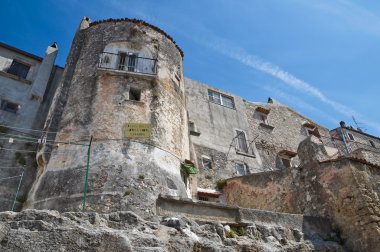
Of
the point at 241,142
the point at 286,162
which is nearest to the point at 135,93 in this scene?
the point at 241,142

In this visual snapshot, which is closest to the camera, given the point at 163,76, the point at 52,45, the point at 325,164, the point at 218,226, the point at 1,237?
the point at 1,237

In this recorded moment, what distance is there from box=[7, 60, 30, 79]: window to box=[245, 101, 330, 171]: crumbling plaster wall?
1457 centimetres

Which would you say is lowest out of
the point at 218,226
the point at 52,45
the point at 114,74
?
the point at 218,226

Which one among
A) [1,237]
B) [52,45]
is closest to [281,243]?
[1,237]

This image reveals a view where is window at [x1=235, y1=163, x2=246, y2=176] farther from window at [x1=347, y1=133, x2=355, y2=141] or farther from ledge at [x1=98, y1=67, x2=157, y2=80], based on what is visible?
window at [x1=347, y1=133, x2=355, y2=141]

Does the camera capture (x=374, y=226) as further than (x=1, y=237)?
Yes

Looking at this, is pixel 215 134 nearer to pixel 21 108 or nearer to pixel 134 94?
pixel 134 94

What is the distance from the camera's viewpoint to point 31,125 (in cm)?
1341

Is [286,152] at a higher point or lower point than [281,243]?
higher

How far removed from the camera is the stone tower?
10094 millimetres

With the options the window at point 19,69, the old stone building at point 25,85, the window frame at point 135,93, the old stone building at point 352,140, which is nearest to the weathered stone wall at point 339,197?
the window frame at point 135,93

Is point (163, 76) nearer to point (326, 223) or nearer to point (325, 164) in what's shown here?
point (325, 164)

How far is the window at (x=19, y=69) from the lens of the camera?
14.6 m

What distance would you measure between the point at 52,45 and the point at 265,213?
556 inches
